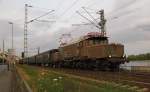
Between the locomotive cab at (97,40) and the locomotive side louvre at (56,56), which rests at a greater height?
the locomotive cab at (97,40)

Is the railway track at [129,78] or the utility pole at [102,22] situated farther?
the utility pole at [102,22]

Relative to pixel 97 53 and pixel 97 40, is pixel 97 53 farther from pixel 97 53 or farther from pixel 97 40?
pixel 97 40

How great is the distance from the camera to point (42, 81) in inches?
682

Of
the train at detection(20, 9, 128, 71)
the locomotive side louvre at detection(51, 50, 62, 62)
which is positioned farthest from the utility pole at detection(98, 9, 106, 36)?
the locomotive side louvre at detection(51, 50, 62, 62)

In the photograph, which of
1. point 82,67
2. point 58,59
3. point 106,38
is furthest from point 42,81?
point 58,59

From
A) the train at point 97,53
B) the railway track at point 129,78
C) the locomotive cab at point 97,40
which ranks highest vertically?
the locomotive cab at point 97,40

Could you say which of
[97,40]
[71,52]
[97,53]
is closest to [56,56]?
[71,52]

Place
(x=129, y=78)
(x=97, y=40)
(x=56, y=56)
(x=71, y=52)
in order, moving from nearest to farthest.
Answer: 1. (x=129, y=78)
2. (x=97, y=40)
3. (x=71, y=52)
4. (x=56, y=56)

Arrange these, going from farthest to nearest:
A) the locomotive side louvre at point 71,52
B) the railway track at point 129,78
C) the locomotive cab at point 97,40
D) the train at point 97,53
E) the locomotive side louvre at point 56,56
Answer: the locomotive side louvre at point 56,56 → the locomotive side louvre at point 71,52 → the locomotive cab at point 97,40 → the train at point 97,53 → the railway track at point 129,78

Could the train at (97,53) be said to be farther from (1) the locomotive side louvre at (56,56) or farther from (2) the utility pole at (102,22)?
(1) the locomotive side louvre at (56,56)

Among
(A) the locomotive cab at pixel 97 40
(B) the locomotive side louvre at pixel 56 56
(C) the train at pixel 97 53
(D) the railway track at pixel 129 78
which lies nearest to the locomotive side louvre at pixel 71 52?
(C) the train at pixel 97 53

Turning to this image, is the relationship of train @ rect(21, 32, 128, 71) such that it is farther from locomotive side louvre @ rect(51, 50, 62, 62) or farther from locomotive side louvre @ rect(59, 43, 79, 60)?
locomotive side louvre @ rect(51, 50, 62, 62)

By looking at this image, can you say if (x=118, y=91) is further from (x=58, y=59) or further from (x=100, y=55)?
(x=58, y=59)

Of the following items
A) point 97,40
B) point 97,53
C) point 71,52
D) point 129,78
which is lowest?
point 129,78
